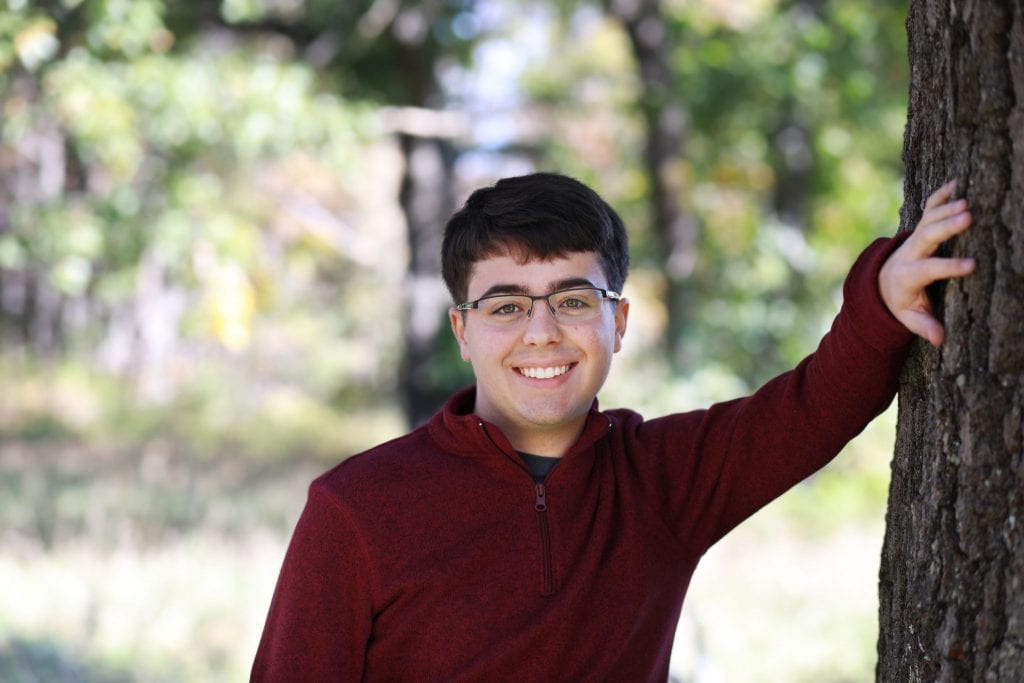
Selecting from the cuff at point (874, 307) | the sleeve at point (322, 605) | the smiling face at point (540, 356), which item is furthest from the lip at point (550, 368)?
the cuff at point (874, 307)

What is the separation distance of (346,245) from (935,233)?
13330 mm

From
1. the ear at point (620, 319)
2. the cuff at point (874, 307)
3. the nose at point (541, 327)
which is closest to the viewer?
the cuff at point (874, 307)

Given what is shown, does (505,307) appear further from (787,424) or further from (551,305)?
(787,424)

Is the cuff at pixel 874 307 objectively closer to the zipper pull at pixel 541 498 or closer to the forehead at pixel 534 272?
the forehead at pixel 534 272

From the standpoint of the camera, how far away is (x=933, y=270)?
184cm

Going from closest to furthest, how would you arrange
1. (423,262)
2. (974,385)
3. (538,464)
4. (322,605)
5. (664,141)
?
(974,385) → (322,605) → (538,464) → (423,262) → (664,141)

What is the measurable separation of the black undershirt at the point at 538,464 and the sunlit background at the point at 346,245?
1.64 m

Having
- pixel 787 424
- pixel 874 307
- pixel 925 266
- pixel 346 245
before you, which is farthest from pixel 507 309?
pixel 346 245

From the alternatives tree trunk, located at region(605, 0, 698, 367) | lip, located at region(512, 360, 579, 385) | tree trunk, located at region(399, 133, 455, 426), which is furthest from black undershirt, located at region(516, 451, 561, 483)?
tree trunk, located at region(605, 0, 698, 367)

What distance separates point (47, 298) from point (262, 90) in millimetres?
15677

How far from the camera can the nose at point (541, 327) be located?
7.59ft

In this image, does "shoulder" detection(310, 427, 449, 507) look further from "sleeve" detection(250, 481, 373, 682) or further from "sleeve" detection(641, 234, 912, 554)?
"sleeve" detection(641, 234, 912, 554)

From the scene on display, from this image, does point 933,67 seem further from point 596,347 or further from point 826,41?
point 826,41

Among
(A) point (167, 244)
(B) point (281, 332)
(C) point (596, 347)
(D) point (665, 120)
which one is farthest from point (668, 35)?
(B) point (281, 332)
